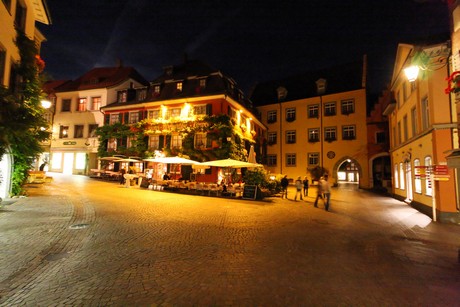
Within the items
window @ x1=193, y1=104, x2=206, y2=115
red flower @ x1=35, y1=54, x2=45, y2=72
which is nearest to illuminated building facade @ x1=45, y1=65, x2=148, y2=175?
window @ x1=193, y1=104, x2=206, y2=115

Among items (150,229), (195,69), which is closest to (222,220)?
(150,229)

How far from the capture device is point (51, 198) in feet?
41.9

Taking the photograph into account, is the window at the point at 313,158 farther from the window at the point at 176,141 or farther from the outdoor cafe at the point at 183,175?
the window at the point at 176,141

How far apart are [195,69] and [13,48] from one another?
20711 mm

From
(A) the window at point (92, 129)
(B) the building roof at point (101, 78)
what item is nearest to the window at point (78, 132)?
(A) the window at point (92, 129)

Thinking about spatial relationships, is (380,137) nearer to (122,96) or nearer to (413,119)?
(413,119)

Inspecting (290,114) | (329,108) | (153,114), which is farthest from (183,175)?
(329,108)

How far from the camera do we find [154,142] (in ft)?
92.1

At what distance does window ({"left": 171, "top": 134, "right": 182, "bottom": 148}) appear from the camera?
87.6 feet

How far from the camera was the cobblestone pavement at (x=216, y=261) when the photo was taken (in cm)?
421

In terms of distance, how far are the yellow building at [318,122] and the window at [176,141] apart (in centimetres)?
1396

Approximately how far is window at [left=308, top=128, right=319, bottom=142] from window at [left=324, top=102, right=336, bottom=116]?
8.07ft

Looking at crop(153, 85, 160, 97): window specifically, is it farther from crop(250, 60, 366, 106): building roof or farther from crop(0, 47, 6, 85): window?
crop(0, 47, 6, 85): window

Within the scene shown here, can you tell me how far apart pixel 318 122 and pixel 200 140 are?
55.4 ft
